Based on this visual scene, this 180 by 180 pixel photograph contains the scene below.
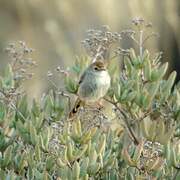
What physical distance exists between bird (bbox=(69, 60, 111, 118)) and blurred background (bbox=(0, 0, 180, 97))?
3735 millimetres

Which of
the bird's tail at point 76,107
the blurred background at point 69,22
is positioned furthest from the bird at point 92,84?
the blurred background at point 69,22

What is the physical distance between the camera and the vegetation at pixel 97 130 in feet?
7.41

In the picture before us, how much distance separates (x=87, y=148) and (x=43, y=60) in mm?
5066

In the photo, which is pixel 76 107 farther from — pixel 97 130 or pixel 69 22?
pixel 69 22

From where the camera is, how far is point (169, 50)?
768 centimetres

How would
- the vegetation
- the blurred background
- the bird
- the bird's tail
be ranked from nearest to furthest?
1. the vegetation
2. the bird's tail
3. the bird
4. the blurred background

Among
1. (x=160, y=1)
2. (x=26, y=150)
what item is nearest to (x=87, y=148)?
(x=26, y=150)

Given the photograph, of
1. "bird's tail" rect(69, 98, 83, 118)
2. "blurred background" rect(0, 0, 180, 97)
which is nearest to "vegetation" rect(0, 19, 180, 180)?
"bird's tail" rect(69, 98, 83, 118)

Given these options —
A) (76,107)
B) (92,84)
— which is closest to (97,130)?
(76,107)

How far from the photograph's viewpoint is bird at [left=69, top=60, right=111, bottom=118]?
2.95 metres

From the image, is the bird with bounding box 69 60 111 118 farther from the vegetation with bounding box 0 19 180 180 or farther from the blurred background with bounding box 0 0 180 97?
the blurred background with bounding box 0 0 180 97

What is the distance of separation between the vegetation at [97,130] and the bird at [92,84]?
0.08m

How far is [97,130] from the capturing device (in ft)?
8.05

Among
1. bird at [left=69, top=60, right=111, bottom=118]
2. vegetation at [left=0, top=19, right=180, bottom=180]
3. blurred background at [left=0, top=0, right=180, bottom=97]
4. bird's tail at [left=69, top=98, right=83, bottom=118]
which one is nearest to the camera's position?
vegetation at [left=0, top=19, right=180, bottom=180]
